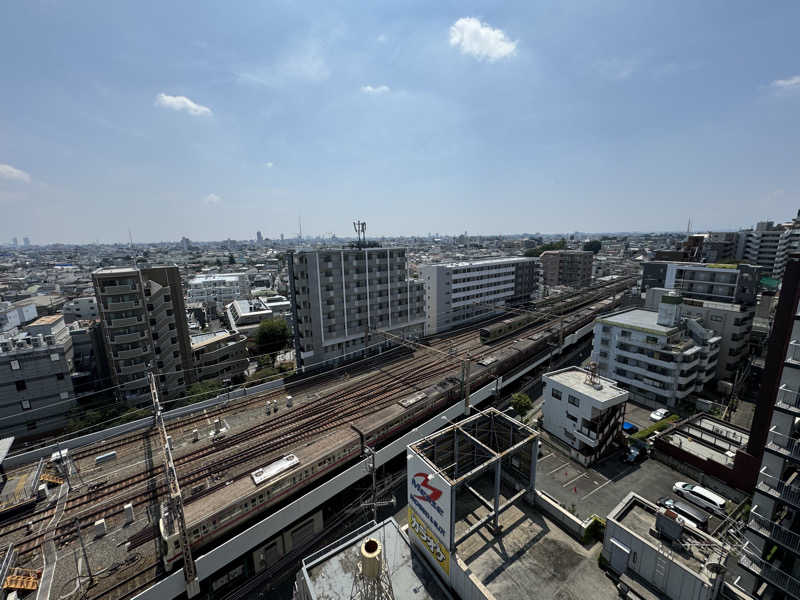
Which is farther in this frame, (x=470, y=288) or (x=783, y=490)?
(x=470, y=288)

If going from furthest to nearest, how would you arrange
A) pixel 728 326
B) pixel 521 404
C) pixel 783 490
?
pixel 728 326 < pixel 521 404 < pixel 783 490

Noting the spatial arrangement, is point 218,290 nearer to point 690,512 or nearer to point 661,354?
point 661,354

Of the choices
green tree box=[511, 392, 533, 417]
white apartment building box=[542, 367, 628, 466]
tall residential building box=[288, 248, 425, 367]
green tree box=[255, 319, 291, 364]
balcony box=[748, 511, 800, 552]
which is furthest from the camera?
green tree box=[255, 319, 291, 364]

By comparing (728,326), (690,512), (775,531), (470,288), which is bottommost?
(690,512)

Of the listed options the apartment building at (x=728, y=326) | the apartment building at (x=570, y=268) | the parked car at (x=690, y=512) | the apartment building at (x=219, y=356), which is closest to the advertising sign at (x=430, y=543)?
the parked car at (x=690, y=512)

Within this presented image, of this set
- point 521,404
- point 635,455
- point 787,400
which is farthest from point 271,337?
point 787,400

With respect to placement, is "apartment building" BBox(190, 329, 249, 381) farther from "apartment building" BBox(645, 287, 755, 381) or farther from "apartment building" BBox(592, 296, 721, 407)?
"apartment building" BBox(645, 287, 755, 381)

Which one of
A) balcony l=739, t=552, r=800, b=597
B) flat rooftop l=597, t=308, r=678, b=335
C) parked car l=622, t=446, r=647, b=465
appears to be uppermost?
flat rooftop l=597, t=308, r=678, b=335

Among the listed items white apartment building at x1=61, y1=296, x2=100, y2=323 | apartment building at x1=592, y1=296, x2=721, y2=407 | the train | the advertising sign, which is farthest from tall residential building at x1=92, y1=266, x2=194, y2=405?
apartment building at x1=592, y1=296, x2=721, y2=407
